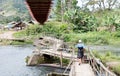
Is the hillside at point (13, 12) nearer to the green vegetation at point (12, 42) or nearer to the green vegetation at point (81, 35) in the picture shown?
the green vegetation at point (12, 42)

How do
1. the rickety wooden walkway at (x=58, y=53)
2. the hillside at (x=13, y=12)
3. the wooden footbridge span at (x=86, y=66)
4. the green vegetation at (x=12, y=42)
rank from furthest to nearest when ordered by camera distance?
the hillside at (x=13, y=12)
the green vegetation at (x=12, y=42)
the rickety wooden walkway at (x=58, y=53)
the wooden footbridge span at (x=86, y=66)

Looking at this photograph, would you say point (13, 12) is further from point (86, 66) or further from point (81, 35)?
point (86, 66)

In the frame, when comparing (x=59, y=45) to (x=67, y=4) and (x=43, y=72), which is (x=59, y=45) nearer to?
(x=43, y=72)

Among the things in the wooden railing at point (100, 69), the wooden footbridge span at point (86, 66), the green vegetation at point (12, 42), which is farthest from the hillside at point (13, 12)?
the wooden railing at point (100, 69)

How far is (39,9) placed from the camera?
3.60ft

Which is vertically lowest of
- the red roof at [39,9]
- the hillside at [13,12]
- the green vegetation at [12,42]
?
the green vegetation at [12,42]

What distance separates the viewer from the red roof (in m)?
1.05

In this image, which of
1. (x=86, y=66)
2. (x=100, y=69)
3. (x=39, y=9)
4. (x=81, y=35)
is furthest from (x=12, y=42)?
(x=39, y=9)

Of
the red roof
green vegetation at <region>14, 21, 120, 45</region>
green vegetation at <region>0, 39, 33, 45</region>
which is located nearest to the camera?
the red roof

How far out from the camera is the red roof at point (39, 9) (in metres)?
1.05

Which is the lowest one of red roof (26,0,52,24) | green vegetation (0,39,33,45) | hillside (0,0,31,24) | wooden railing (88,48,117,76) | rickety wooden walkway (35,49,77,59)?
green vegetation (0,39,33,45)

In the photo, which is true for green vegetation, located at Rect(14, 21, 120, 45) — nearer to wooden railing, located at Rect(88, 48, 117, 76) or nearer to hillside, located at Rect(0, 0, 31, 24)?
wooden railing, located at Rect(88, 48, 117, 76)

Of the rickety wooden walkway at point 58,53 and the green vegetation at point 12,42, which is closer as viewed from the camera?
the rickety wooden walkway at point 58,53

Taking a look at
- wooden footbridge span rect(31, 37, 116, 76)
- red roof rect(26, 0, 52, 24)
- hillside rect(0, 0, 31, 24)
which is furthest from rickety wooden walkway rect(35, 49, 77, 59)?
hillside rect(0, 0, 31, 24)
